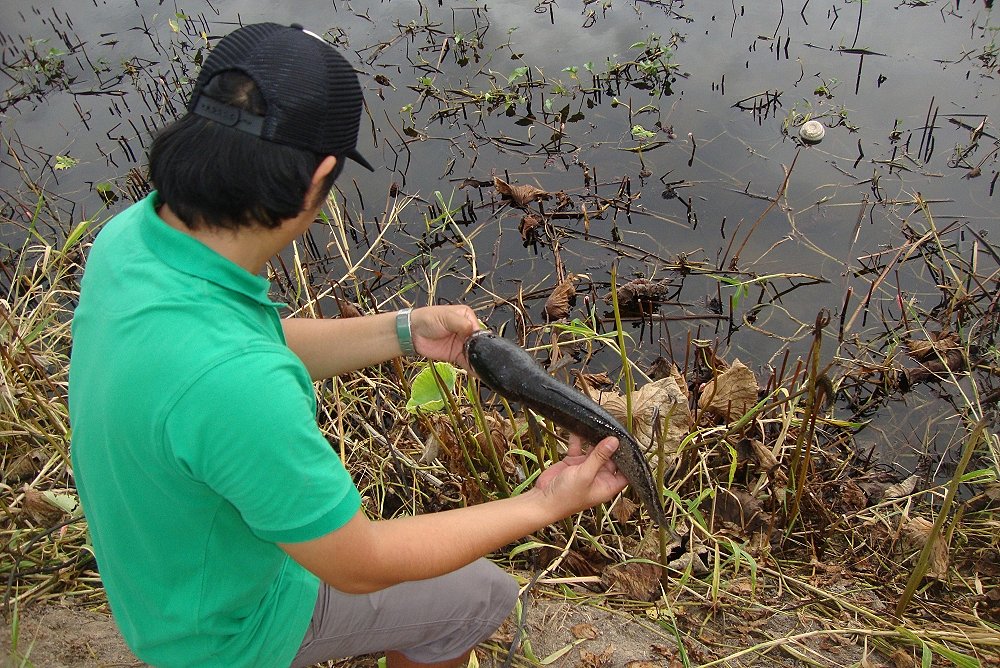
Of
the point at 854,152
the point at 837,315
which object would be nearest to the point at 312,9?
the point at 854,152

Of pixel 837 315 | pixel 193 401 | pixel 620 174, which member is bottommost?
pixel 837 315

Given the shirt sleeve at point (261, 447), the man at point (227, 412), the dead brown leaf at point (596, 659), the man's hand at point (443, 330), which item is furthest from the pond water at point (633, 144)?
the shirt sleeve at point (261, 447)

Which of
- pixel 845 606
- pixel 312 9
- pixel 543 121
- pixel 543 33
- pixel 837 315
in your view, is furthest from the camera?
pixel 312 9

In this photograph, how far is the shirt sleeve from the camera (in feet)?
4.79

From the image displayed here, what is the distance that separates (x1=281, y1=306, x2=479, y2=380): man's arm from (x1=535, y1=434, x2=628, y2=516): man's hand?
58cm

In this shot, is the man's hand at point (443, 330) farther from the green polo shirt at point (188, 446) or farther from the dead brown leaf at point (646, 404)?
the dead brown leaf at point (646, 404)

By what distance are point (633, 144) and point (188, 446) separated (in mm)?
4538

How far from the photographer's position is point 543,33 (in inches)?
265

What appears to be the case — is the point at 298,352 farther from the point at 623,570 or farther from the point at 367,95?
the point at 367,95

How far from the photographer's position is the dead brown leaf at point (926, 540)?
2.87 metres

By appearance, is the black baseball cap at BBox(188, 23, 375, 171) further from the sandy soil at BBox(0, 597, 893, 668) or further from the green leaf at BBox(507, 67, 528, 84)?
the green leaf at BBox(507, 67, 528, 84)

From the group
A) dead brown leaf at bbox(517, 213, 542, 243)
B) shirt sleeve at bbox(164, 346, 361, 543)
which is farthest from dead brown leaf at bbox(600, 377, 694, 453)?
dead brown leaf at bbox(517, 213, 542, 243)

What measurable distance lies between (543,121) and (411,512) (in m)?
A: 3.37

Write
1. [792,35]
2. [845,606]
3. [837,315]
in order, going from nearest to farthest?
1. [845,606]
2. [837,315]
3. [792,35]
